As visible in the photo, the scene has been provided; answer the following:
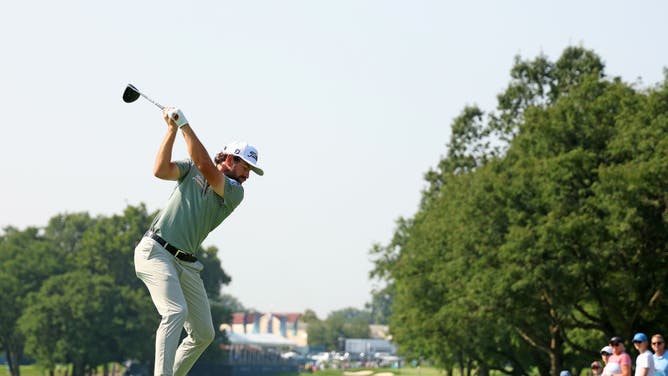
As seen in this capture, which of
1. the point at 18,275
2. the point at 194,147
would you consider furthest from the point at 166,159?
the point at 18,275

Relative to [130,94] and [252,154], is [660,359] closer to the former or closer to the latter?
[252,154]

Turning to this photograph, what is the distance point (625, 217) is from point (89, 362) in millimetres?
66348

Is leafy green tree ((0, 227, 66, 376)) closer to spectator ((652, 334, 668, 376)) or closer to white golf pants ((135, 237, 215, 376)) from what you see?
spectator ((652, 334, 668, 376))

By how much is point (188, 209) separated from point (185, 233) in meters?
0.21

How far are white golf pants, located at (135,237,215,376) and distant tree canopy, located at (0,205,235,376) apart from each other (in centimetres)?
9175

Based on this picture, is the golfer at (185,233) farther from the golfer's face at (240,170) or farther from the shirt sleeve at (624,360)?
the shirt sleeve at (624,360)

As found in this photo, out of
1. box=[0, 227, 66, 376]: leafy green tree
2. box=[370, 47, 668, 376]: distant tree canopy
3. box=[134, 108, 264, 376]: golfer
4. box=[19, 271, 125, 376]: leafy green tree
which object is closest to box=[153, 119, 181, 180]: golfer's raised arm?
box=[134, 108, 264, 376]: golfer

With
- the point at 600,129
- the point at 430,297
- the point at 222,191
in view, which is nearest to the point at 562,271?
the point at 600,129

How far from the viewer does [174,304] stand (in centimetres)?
1080

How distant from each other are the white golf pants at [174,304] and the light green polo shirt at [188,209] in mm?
152

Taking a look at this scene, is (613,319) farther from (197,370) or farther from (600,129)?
(197,370)

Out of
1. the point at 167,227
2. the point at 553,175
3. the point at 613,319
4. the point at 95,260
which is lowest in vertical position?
the point at 167,227

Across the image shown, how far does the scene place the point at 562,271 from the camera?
50.2 meters

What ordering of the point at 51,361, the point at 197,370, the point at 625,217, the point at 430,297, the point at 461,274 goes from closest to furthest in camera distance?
1. the point at 625,217
2. the point at 461,274
3. the point at 430,297
4. the point at 51,361
5. the point at 197,370
